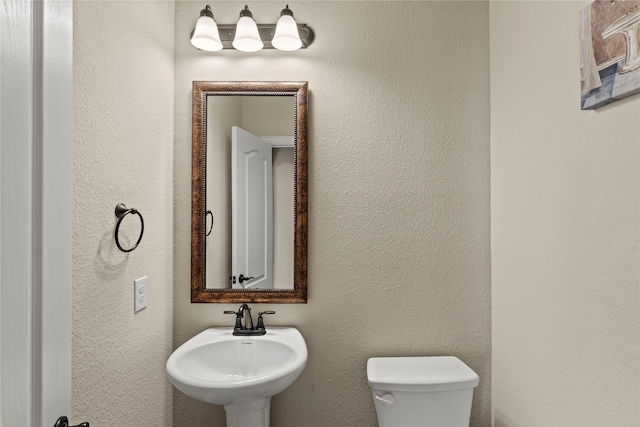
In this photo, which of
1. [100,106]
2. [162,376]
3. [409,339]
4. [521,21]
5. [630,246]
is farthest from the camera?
[409,339]

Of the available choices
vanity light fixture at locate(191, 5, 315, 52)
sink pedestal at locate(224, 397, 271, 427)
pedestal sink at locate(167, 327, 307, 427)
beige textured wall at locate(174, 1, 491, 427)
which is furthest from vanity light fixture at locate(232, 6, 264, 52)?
sink pedestal at locate(224, 397, 271, 427)

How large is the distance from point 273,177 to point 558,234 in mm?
1120

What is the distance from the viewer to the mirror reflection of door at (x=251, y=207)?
182 cm

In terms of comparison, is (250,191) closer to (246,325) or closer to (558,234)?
(246,325)

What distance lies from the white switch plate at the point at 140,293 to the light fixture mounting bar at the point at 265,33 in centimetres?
106

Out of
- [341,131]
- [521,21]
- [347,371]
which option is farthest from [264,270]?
[521,21]

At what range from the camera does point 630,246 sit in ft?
3.45

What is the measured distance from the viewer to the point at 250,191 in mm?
1827

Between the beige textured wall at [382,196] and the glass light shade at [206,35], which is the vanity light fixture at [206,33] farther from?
the beige textured wall at [382,196]

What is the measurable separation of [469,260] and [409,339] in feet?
1.45

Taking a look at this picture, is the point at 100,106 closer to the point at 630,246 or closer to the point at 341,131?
the point at 341,131

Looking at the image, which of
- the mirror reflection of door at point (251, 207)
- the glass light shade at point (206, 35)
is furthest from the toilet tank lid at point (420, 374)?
the glass light shade at point (206, 35)

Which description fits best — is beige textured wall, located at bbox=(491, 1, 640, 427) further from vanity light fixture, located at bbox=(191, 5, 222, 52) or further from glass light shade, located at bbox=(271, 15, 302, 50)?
vanity light fixture, located at bbox=(191, 5, 222, 52)

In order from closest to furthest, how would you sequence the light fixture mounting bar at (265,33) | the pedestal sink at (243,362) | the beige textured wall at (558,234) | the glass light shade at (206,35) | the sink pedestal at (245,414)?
the beige textured wall at (558,234)
the pedestal sink at (243,362)
the sink pedestal at (245,414)
the glass light shade at (206,35)
the light fixture mounting bar at (265,33)
